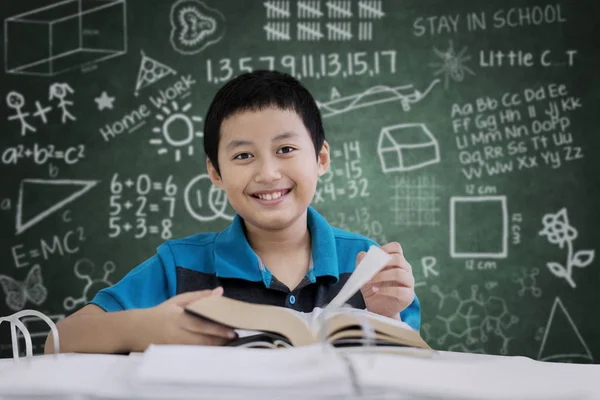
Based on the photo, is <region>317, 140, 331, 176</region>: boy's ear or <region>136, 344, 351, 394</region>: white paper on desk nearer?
<region>136, 344, 351, 394</region>: white paper on desk

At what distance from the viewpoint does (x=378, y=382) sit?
0.59m

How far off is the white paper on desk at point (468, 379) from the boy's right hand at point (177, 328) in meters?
0.20

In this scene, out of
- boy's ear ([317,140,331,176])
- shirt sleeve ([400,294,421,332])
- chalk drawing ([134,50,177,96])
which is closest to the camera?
shirt sleeve ([400,294,421,332])

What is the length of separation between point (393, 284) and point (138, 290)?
0.49m

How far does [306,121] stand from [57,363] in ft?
2.46

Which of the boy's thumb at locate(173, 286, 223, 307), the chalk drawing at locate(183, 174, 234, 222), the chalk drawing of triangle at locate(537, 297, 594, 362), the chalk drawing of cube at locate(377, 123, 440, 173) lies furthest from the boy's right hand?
the chalk drawing of triangle at locate(537, 297, 594, 362)

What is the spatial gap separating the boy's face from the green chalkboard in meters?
1.51

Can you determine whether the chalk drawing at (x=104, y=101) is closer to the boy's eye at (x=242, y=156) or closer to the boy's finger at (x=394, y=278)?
the boy's eye at (x=242, y=156)

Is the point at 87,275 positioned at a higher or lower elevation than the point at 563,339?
higher

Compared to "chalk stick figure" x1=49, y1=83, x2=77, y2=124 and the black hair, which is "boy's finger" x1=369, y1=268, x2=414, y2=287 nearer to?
the black hair

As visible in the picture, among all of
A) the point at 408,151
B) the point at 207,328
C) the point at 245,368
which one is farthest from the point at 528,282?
the point at 245,368

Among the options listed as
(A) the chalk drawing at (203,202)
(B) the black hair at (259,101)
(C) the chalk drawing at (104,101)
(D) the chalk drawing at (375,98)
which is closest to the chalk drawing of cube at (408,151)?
(D) the chalk drawing at (375,98)

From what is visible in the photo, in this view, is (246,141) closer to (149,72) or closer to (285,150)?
(285,150)

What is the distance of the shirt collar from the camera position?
48.5 inches
